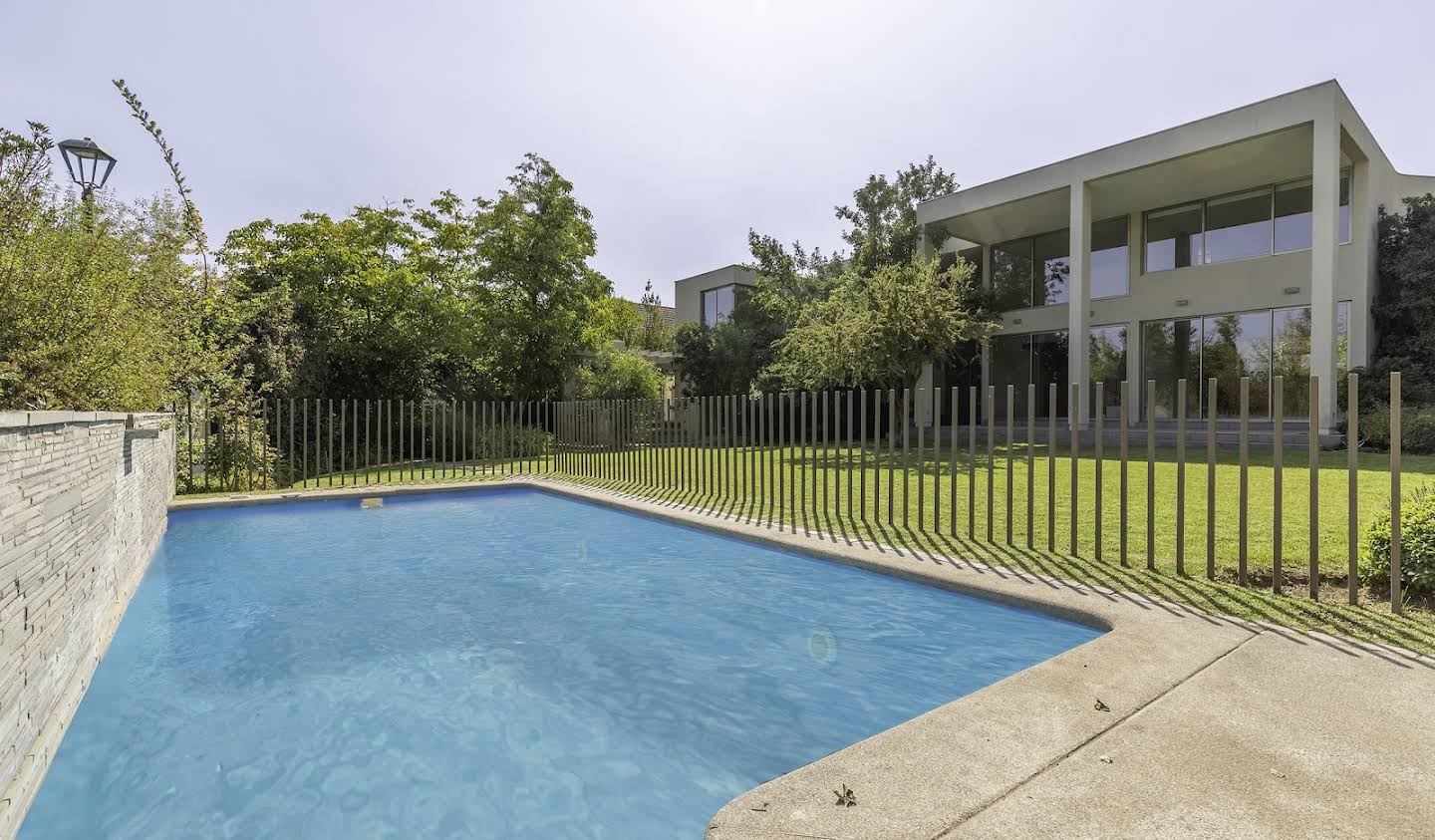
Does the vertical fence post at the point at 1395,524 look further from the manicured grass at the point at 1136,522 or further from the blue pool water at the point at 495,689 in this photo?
the blue pool water at the point at 495,689

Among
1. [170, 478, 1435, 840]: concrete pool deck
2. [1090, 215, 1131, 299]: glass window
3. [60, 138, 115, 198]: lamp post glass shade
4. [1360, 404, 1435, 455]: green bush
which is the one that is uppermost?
[1090, 215, 1131, 299]: glass window

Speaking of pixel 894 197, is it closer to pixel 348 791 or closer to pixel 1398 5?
pixel 1398 5

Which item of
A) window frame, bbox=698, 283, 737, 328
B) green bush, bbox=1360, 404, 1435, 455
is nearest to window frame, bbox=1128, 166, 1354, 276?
green bush, bbox=1360, 404, 1435, 455

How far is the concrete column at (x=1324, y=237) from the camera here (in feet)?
41.4

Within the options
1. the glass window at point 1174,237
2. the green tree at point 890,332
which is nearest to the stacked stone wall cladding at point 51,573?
the green tree at point 890,332

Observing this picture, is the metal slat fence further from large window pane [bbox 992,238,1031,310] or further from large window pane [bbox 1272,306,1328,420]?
large window pane [bbox 992,238,1031,310]

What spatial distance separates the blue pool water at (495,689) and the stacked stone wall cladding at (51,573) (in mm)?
188

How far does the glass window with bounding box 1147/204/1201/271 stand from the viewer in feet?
55.3

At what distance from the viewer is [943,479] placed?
11.4 m

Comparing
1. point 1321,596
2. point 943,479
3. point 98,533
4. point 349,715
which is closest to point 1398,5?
point 943,479

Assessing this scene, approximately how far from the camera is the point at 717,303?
1051 inches

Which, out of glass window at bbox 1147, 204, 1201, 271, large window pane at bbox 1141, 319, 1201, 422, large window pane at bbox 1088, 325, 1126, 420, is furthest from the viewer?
large window pane at bbox 1088, 325, 1126, 420

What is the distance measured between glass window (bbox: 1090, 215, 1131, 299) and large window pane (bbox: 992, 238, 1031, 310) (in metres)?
1.76

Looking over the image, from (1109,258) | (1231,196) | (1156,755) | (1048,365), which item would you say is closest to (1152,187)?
(1231,196)
